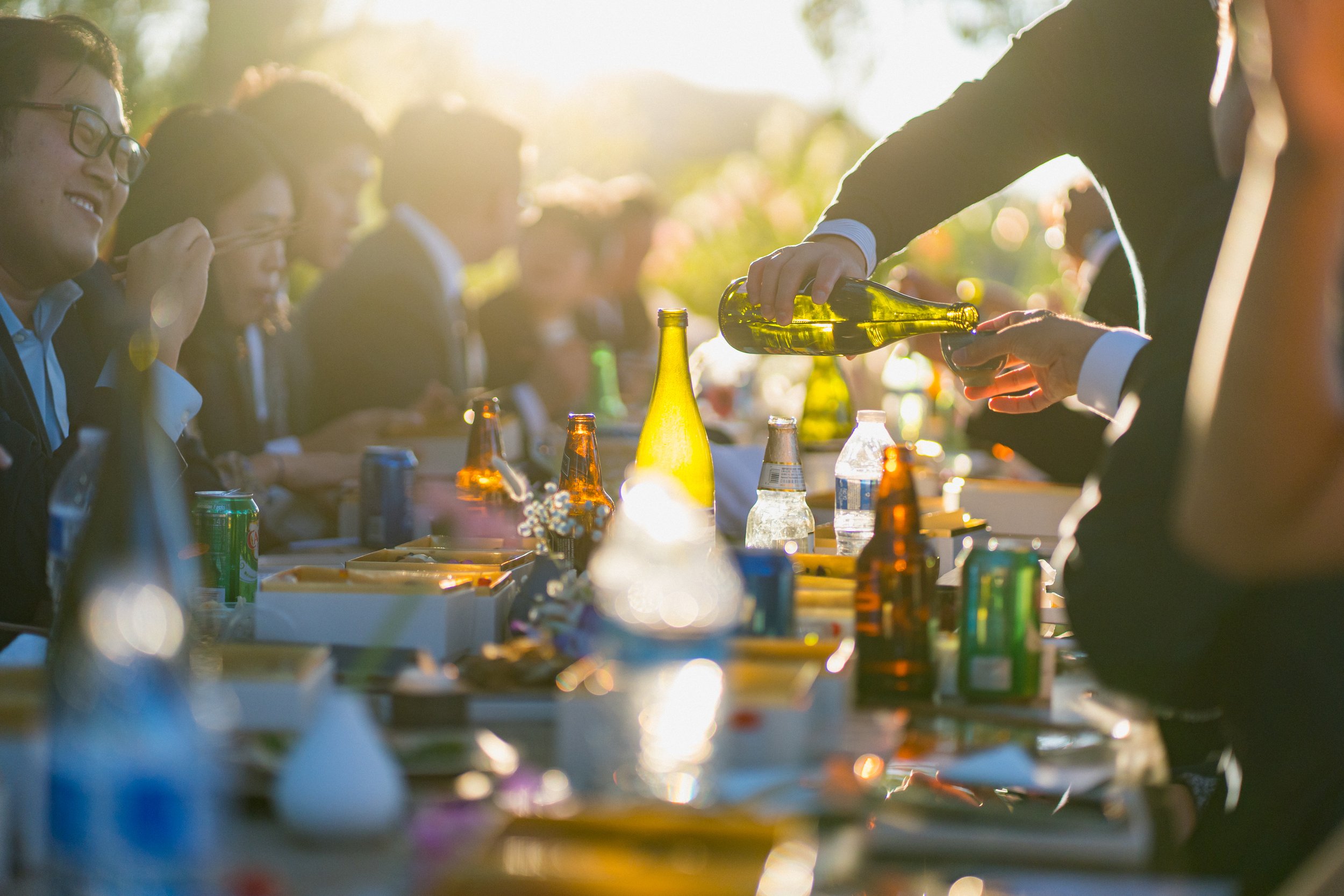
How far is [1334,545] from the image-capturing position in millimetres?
918

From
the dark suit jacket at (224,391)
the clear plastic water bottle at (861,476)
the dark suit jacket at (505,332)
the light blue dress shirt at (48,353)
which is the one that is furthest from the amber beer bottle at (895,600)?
the dark suit jacket at (505,332)

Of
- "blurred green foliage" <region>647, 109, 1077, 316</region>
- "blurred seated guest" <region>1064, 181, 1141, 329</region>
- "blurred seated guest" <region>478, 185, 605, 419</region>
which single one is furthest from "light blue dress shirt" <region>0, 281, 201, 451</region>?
"blurred green foliage" <region>647, 109, 1077, 316</region>

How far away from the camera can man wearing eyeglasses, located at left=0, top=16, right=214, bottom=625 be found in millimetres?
2059

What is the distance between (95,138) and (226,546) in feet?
3.39

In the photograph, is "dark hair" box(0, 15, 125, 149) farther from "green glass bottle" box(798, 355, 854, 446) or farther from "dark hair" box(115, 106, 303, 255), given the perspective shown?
"green glass bottle" box(798, 355, 854, 446)

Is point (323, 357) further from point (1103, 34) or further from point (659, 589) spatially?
point (659, 589)

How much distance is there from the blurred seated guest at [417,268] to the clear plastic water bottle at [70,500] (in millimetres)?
2744

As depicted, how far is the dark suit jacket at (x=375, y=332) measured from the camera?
390 cm

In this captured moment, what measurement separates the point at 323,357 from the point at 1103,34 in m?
2.74

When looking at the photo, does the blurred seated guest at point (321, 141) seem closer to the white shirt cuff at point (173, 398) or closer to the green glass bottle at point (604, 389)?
the green glass bottle at point (604, 389)

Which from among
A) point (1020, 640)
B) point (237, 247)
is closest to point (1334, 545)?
point (1020, 640)

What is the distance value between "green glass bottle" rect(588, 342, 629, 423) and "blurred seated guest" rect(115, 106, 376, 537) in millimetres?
966

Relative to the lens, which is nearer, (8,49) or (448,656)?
(448,656)

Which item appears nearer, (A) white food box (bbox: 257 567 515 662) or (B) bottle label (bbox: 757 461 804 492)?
(A) white food box (bbox: 257 567 515 662)
